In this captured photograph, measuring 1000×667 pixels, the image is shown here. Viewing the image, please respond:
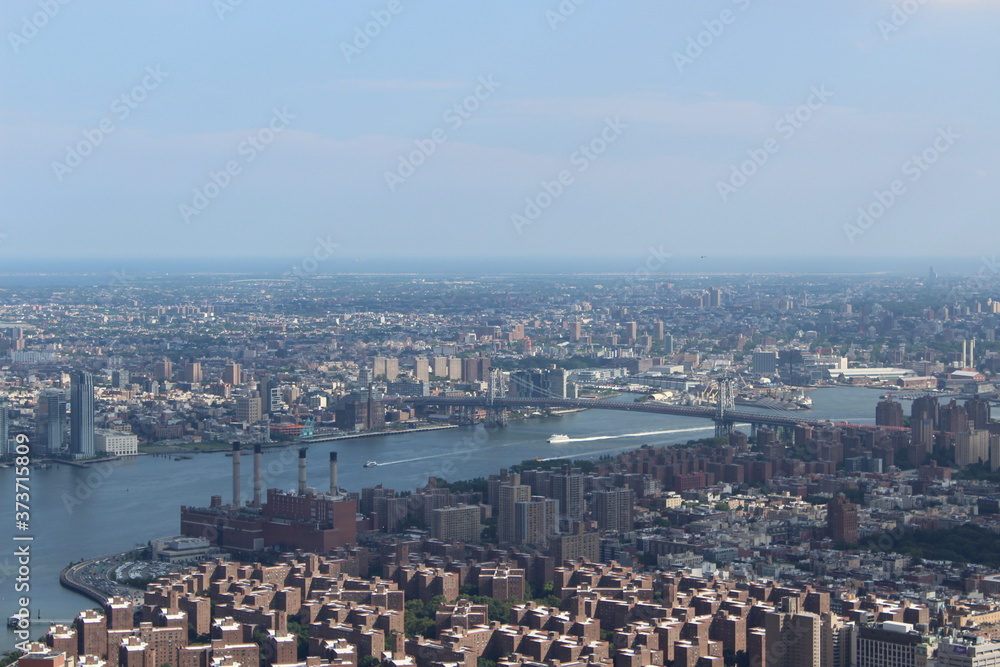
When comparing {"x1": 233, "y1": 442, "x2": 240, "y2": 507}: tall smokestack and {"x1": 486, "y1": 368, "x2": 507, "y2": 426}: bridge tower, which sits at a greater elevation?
{"x1": 233, "y1": 442, "x2": 240, "y2": 507}: tall smokestack

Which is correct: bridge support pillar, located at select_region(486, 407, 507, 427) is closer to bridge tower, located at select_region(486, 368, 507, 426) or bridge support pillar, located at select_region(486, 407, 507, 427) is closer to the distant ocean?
bridge tower, located at select_region(486, 368, 507, 426)

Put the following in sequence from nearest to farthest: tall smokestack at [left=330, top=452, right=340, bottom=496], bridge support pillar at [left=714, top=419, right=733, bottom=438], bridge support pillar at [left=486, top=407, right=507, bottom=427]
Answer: tall smokestack at [left=330, top=452, right=340, bottom=496], bridge support pillar at [left=714, top=419, right=733, bottom=438], bridge support pillar at [left=486, top=407, right=507, bottom=427]

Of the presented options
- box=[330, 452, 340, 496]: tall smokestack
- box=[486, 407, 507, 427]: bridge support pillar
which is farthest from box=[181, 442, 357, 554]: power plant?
box=[486, 407, 507, 427]: bridge support pillar

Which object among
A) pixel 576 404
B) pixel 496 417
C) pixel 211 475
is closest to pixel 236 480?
pixel 211 475

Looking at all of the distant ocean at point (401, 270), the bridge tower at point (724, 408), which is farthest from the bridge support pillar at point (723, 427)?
the distant ocean at point (401, 270)

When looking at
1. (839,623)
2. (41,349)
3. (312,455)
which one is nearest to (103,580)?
(839,623)

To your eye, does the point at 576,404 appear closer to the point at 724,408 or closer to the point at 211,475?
the point at 724,408

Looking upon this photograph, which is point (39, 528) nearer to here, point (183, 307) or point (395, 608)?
point (395, 608)
